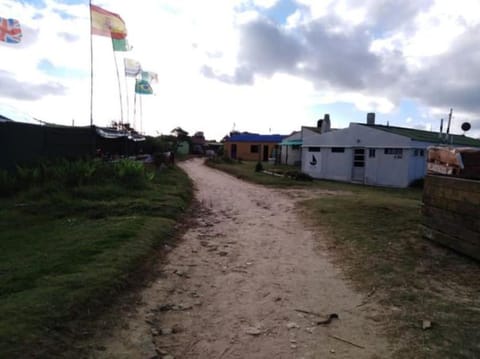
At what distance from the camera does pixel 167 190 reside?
11.9 metres

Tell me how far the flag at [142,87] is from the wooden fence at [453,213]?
25.7m

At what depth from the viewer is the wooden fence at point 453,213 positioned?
5312 mm

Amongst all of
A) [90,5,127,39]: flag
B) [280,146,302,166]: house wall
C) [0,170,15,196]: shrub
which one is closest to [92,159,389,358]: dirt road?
[0,170,15,196]: shrub

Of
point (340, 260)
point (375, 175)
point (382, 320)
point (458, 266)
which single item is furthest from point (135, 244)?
point (375, 175)

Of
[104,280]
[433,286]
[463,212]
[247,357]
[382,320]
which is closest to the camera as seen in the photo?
[247,357]

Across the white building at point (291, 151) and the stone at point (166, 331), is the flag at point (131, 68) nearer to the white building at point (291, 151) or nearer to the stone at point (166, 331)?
the white building at point (291, 151)

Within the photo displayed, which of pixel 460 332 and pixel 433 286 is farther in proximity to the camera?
pixel 433 286

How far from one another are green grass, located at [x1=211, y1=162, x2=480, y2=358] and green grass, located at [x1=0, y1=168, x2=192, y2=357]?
2902 millimetres

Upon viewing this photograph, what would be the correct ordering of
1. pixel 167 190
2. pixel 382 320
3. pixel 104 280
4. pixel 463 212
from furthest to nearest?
1. pixel 167 190
2. pixel 463 212
3. pixel 104 280
4. pixel 382 320

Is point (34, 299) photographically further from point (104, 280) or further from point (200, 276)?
point (200, 276)

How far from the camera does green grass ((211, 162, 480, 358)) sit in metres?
3.24

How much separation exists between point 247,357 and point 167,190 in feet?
30.5

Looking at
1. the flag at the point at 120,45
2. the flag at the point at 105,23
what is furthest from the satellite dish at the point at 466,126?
the flag at the point at 120,45

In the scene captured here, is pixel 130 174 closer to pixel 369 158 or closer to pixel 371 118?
pixel 369 158
